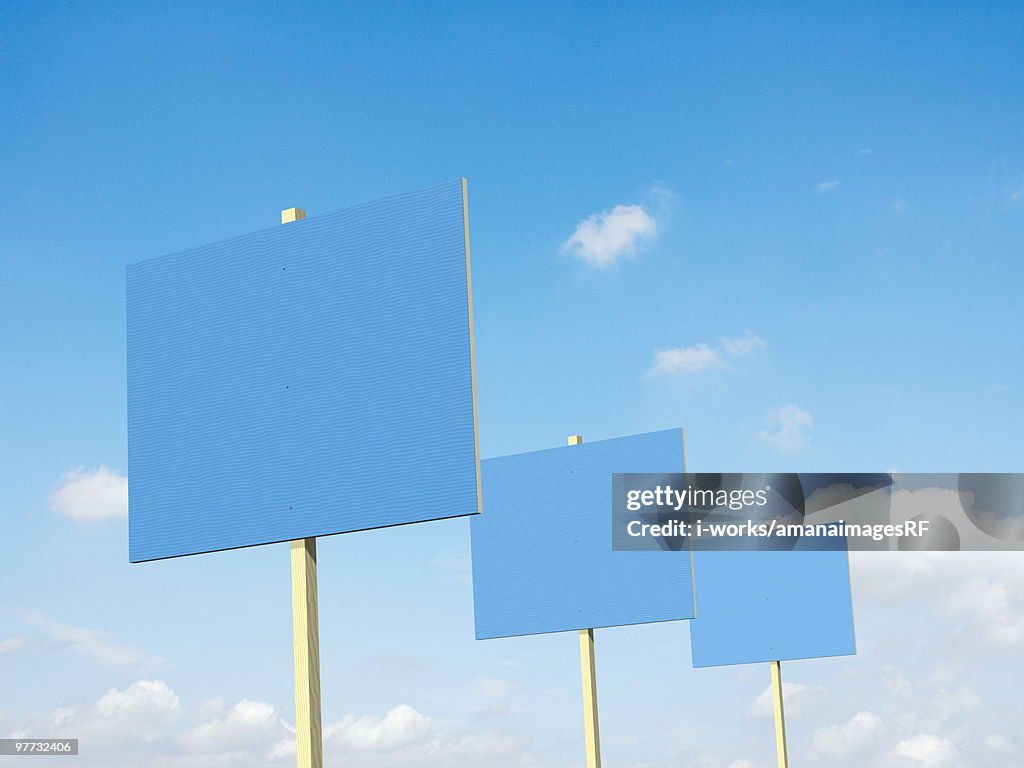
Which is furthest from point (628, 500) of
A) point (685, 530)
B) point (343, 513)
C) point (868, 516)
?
point (343, 513)

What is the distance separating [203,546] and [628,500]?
457cm

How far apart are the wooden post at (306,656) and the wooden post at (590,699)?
4.19 m

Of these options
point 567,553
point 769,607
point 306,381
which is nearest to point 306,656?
point 306,381

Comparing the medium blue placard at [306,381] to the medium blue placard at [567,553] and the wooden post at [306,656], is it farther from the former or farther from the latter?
the medium blue placard at [567,553]

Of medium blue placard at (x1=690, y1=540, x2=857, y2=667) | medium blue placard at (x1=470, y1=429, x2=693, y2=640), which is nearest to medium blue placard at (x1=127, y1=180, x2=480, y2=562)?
medium blue placard at (x1=470, y1=429, x2=693, y2=640)

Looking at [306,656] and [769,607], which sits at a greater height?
[769,607]

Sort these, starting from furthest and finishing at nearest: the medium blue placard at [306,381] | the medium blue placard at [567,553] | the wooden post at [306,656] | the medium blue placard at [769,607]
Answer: the medium blue placard at [769,607], the medium blue placard at [567,553], the wooden post at [306,656], the medium blue placard at [306,381]

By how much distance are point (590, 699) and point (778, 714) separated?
138 inches

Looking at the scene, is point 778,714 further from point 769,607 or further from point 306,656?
point 306,656

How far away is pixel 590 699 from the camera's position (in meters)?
10.8

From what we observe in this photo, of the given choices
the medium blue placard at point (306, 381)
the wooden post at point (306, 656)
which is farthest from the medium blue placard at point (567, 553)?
the medium blue placard at point (306, 381)

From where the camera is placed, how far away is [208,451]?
7.47 metres

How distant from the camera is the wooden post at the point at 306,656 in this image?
7.09 meters

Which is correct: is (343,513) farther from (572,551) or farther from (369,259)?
(572,551)
